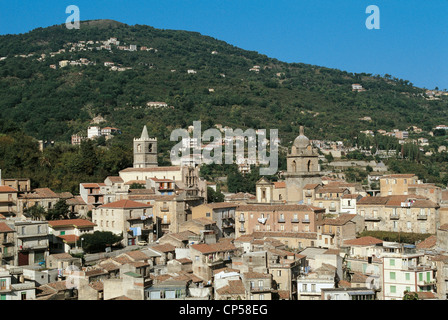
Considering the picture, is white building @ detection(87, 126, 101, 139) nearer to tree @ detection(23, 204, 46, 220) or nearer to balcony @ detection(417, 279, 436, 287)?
tree @ detection(23, 204, 46, 220)

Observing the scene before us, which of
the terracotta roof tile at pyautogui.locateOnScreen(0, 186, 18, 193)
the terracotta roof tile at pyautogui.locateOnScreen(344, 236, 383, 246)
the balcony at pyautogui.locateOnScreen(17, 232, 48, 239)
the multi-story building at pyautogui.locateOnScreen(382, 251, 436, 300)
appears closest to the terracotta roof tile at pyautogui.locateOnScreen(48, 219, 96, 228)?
the balcony at pyautogui.locateOnScreen(17, 232, 48, 239)

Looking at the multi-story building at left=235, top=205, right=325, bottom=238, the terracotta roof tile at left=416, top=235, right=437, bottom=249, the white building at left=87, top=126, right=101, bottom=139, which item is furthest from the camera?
the white building at left=87, top=126, right=101, bottom=139

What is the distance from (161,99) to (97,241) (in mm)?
62857

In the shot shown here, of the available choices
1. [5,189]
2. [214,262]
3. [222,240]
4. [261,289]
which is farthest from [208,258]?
[5,189]

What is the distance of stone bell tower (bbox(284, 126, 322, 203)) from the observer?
116 ft

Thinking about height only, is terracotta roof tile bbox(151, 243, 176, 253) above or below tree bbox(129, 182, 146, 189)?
below

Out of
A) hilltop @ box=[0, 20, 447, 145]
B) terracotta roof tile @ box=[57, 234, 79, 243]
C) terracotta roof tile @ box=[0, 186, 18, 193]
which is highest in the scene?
hilltop @ box=[0, 20, 447, 145]

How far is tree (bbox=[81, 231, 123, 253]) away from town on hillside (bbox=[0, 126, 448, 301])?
0.05 meters

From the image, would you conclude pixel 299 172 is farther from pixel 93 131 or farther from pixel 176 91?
pixel 176 91

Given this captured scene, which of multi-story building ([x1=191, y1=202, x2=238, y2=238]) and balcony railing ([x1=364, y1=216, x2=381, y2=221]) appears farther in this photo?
multi-story building ([x1=191, y1=202, x2=238, y2=238])

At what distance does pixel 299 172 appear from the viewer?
116ft

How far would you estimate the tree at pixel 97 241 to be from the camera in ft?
93.0

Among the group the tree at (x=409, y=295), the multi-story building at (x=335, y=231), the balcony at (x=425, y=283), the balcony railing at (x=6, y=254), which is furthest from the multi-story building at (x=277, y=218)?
the balcony railing at (x=6, y=254)

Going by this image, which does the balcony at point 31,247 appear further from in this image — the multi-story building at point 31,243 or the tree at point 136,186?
the tree at point 136,186
